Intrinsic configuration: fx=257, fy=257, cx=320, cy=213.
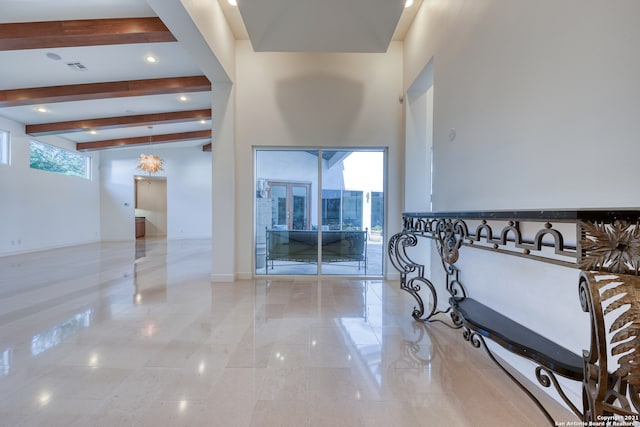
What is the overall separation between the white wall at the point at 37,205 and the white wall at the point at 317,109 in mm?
7075

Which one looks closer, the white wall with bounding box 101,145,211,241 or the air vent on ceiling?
the air vent on ceiling

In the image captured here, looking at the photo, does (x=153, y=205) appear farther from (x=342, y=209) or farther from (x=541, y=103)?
(x=541, y=103)

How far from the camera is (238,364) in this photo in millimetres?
1951

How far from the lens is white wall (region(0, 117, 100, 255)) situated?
21.8ft

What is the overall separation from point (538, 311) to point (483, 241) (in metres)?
0.72

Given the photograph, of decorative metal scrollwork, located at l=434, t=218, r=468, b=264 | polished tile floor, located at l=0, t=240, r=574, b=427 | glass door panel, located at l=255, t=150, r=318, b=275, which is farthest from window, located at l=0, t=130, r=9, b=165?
decorative metal scrollwork, located at l=434, t=218, r=468, b=264

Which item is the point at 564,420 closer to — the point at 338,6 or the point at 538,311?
the point at 538,311

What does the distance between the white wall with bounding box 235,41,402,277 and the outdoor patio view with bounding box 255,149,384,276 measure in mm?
252

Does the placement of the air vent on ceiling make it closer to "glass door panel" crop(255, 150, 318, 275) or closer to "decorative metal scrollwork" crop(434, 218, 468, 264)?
"glass door panel" crop(255, 150, 318, 275)

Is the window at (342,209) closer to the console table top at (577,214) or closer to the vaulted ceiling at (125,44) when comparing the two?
the vaulted ceiling at (125,44)

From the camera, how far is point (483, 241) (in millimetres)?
2291

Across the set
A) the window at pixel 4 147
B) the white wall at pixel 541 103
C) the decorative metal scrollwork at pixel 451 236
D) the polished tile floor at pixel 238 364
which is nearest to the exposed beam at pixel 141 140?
the window at pixel 4 147

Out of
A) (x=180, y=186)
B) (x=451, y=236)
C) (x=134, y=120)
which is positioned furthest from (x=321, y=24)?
(x=180, y=186)

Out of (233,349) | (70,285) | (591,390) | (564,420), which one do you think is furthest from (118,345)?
(564,420)
